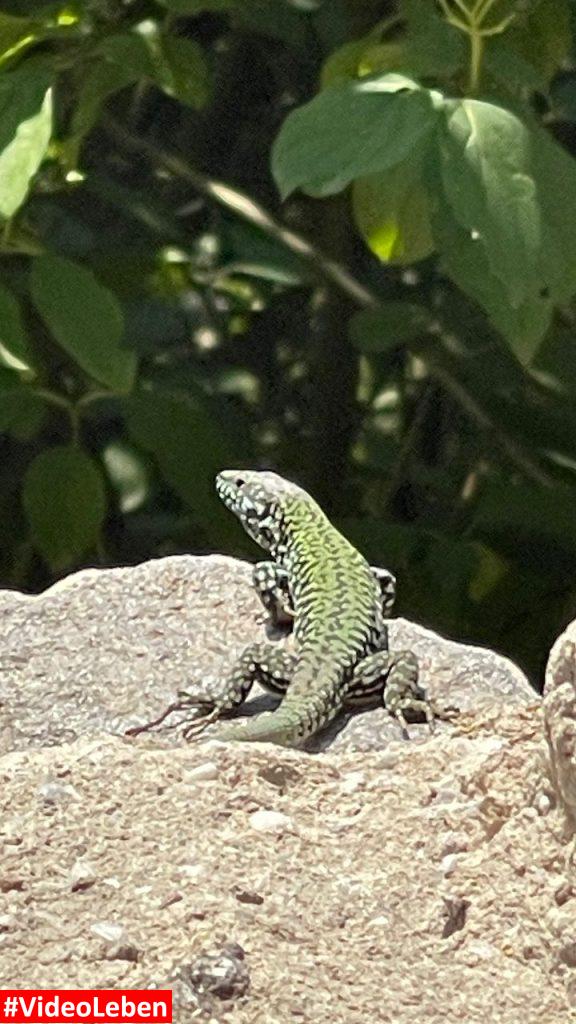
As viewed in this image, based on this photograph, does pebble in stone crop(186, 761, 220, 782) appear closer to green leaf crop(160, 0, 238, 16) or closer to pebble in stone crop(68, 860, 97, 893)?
pebble in stone crop(68, 860, 97, 893)

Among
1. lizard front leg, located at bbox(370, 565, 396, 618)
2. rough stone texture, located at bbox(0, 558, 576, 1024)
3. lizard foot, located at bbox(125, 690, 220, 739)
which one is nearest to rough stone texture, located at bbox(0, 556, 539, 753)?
lizard foot, located at bbox(125, 690, 220, 739)

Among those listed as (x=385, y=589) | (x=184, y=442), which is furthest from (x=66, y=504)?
(x=385, y=589)

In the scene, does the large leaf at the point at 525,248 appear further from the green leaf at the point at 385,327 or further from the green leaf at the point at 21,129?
the green leaf at the point at 385,327

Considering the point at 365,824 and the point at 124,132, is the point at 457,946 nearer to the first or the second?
the point at 365,824

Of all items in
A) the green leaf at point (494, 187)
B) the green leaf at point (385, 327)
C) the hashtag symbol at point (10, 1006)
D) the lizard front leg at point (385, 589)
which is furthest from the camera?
the green leaf at point (385, 327)

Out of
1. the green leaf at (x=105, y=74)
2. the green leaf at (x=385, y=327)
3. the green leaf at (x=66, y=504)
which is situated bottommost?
the green leaf at (x=385, y=327)

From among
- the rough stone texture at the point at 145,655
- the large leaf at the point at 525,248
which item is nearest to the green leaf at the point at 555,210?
the large leaf at the point at 525,248

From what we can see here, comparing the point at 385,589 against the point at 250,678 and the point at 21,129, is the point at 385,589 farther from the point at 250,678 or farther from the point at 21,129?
the point at 21,129
